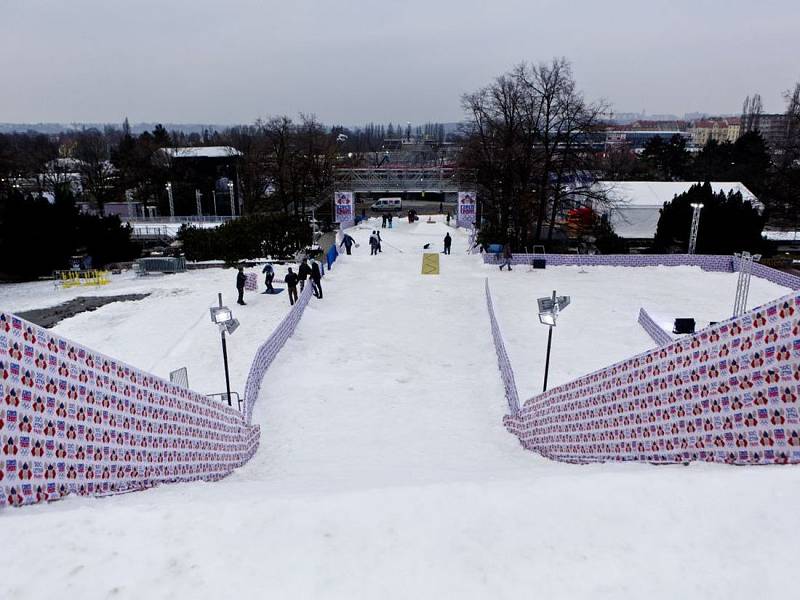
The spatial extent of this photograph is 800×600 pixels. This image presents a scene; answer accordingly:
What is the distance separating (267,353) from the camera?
13094 mm

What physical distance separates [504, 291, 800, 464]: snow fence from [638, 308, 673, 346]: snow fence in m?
6.96

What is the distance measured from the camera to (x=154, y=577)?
4.08 m

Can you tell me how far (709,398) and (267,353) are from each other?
9702mm

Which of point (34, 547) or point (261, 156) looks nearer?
point (34, 547)

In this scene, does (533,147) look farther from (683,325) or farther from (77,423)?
(77,423)

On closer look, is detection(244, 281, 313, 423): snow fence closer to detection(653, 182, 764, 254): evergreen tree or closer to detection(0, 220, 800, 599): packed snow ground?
detection(0, 220, 800, 599): packed snow ground

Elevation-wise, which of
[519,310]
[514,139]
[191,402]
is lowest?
[519,310]

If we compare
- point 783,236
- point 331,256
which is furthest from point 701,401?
point 783,236

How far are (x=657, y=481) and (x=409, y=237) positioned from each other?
2782cm

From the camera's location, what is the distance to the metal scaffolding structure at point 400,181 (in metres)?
40.8

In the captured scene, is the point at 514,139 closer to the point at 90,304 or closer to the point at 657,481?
the point at 90,304

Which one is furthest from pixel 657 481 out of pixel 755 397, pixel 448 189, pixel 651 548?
pixel 448 189

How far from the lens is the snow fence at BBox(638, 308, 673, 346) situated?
559 inches

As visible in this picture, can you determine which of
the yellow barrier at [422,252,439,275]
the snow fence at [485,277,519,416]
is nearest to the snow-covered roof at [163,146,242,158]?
the yellow barrier at [422,252,439,275]
